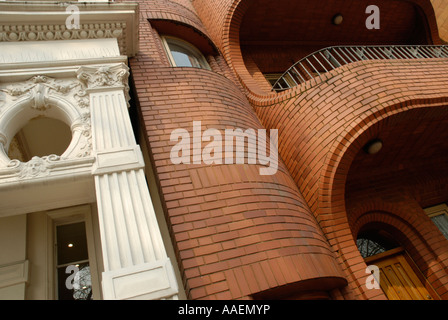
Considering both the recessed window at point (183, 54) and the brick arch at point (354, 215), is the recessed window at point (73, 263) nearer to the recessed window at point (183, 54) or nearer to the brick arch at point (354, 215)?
the brick arch at point (354, 215)

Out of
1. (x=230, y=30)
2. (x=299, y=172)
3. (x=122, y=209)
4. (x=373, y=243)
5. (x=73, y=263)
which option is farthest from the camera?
(x=230, y=30)

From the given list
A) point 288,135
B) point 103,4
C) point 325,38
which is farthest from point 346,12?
point 103,4

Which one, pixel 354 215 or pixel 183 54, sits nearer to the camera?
pixel 354 215

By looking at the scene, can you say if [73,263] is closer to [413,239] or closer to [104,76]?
[104,76]

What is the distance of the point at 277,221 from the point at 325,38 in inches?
273

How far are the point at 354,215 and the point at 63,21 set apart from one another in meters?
5.67

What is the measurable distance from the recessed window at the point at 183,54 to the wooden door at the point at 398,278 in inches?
203

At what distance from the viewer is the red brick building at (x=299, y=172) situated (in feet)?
10.5

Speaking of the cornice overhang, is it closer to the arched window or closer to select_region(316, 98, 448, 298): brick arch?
select_region(316, 98, 448, 298): brick arch

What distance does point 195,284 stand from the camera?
2.84 m

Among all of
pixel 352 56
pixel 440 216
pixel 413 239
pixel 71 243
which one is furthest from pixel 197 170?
pixel 440 216

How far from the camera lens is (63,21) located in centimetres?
441

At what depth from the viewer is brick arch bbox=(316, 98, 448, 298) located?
13.7ft

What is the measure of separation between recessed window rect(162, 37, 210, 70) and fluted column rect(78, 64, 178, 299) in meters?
2.52
